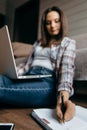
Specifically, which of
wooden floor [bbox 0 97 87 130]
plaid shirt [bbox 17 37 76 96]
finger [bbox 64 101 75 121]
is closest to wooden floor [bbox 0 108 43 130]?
wooden floor [bbox 0 97 87 130]

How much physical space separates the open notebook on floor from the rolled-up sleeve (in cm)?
16

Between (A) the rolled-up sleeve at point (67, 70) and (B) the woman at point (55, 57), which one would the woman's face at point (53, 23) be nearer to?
(B) the woman at point (55, 57)

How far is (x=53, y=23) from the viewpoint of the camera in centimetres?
146

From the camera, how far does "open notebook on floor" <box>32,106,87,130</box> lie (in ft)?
2.51

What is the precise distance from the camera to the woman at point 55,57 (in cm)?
114

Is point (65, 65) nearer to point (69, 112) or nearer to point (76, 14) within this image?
point (69, 112)

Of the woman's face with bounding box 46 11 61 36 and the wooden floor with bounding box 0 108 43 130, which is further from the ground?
the woman's face with bounding box 46 11 61 36

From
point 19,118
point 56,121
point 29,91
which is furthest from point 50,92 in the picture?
point 56,121

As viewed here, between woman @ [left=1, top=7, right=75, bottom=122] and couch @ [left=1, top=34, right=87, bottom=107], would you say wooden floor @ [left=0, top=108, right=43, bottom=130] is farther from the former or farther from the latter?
woman @ [left=1, top=7, right=75, bottom=122]

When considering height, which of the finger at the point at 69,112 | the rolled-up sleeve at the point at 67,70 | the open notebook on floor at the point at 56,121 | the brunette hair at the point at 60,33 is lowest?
the open notebook on floor at the point at 56,121

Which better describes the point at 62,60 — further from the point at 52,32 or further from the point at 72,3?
the point at 72,3

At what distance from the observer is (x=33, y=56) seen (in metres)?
1.52

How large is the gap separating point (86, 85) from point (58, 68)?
447 mm

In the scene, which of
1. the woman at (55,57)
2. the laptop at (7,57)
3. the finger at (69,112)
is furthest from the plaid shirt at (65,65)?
the finger at (69,112)
